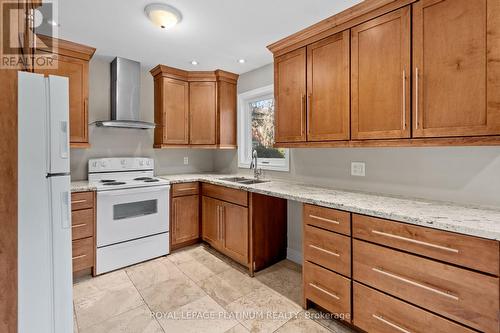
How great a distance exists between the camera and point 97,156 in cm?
307

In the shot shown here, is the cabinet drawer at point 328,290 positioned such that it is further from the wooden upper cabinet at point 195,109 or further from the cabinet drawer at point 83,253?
the wooden upper cabinet at point 195,109

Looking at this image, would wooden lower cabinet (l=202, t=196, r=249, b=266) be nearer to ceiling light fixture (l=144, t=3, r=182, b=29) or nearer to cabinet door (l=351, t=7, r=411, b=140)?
cabinet door (l=351, t=7, r=411, b=140)

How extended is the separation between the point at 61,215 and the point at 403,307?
6.06ft

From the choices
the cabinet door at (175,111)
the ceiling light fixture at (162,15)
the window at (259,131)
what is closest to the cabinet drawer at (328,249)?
the window at (259,131)

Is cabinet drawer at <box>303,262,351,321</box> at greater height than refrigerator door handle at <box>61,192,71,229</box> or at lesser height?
lesser

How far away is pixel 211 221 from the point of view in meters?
3.03

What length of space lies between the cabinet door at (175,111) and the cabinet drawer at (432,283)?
8.64 ft

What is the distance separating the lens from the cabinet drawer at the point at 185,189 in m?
3.01

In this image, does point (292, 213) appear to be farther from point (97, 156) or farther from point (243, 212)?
point (97, 156)

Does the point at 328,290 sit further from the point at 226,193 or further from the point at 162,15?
the point at 162,15

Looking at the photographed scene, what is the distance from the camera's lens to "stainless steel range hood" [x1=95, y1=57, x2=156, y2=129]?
2996 mm

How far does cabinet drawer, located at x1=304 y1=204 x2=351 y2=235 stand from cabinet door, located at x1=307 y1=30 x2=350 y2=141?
627mm

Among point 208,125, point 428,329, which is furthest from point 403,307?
point 208,125

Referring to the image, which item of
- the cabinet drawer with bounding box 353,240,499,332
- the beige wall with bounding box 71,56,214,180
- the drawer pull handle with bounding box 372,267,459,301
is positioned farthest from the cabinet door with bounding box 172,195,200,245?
the drawer pull handle with bounding box 372,267,459,301
